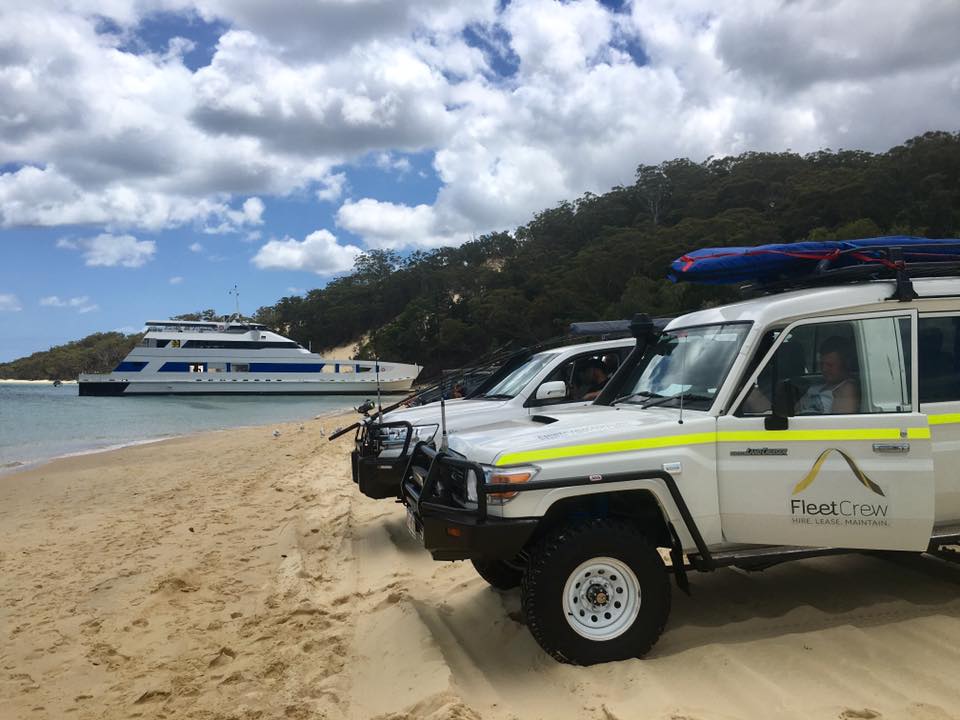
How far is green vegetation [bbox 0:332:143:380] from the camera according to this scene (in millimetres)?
125812

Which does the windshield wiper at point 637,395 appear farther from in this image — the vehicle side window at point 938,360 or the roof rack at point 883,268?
the vehicle side window at point 938,360

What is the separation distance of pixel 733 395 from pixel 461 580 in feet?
9.03

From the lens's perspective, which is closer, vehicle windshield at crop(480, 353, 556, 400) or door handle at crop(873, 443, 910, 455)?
door handle at crop(873, 443, 910, 455)

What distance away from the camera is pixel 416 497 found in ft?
15.3

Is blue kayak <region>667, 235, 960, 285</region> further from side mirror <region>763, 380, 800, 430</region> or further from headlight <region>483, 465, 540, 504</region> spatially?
headlight <region>483, 465, 540, 504</region>

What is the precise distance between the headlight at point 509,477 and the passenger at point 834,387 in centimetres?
163

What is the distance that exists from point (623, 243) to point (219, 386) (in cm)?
3363

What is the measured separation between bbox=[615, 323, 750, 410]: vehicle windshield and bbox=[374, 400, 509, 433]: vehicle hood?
7.75ft

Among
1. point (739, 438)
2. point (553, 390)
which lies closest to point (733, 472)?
point (739, 438)

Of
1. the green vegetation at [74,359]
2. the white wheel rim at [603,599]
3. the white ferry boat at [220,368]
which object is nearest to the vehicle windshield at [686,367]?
the white wheel rim at [603,599]

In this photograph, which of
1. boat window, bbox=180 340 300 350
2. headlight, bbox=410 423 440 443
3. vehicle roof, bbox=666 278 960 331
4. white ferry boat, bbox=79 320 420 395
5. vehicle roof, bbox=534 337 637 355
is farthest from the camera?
boat window, bbox=180 340 300 350

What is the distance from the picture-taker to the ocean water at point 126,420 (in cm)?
2252

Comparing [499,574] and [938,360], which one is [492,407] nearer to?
[499,574]

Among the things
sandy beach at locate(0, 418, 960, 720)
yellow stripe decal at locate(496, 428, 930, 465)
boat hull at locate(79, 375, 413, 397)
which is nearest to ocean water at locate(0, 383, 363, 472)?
boat hull at locate(79, 375, 413, 397)
